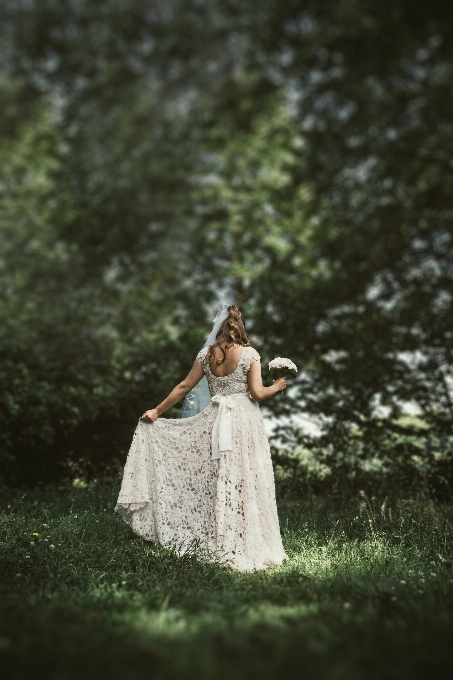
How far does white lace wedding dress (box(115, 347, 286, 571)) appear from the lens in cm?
465

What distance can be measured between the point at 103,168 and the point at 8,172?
6.48 ft

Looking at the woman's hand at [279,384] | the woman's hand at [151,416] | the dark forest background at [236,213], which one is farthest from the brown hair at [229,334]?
the dark forest background at [236,213]

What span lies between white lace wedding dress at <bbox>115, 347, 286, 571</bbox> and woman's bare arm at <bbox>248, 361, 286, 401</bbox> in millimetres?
63

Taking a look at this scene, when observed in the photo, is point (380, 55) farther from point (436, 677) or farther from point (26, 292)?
point (436, 677)

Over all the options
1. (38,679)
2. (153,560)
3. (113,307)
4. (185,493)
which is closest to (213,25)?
(113,307)

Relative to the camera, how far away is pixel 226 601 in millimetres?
3277

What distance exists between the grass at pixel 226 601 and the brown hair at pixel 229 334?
1.52 meters

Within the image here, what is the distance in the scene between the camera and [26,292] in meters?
10.9

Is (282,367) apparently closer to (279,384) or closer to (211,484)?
(279,384)

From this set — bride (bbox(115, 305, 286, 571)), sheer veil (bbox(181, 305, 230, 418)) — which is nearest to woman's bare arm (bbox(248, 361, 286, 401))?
bride (bbox(115, 305, 286, 571))

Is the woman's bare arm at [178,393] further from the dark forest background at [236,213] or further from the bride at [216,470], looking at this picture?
the dark forest background at [236,213]

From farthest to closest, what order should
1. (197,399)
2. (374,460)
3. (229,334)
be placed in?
(374,460) → (197,399) → (229,334)

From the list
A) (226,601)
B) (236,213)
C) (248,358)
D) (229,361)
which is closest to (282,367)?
(248,358)

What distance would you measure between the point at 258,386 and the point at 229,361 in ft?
0.97
